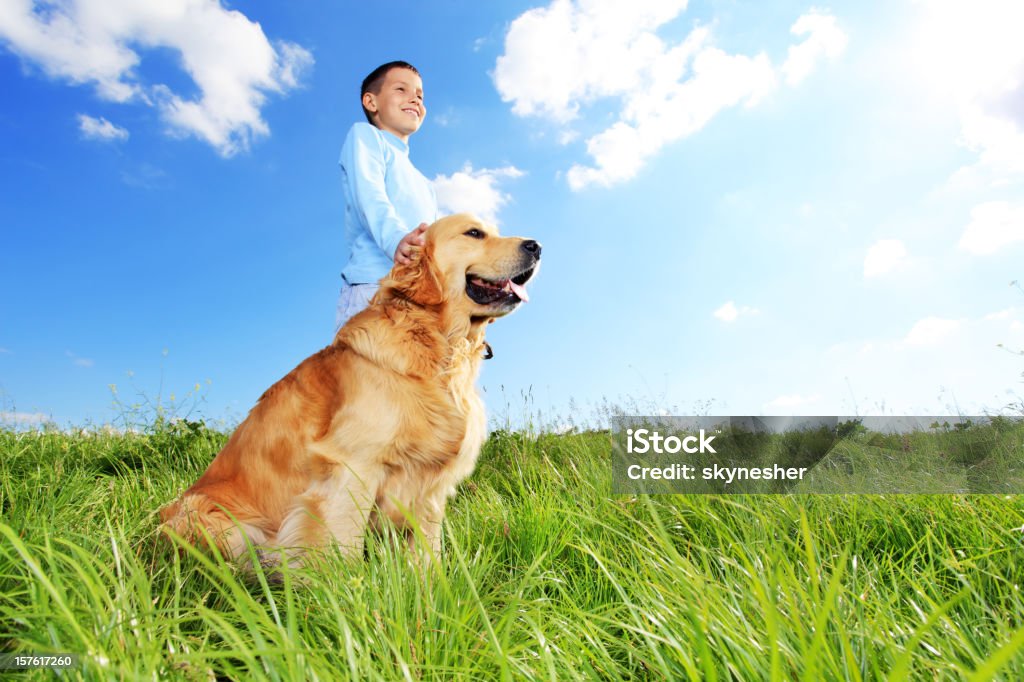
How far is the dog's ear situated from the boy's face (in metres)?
1.54

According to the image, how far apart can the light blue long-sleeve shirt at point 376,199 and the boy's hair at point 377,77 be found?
0.38 metres

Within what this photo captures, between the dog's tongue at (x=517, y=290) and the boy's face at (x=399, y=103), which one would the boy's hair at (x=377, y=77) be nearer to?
the boy's face at (x=399, y=103)

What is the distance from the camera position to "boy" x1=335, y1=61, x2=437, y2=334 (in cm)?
381

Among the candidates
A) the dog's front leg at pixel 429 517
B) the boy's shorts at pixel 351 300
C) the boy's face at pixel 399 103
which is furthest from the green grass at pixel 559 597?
the boy's face at pixel 399 103

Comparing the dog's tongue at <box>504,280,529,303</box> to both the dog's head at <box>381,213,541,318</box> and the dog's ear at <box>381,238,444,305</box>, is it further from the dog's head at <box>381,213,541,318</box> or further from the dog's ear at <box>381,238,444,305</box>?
the dog's ear at <box>381,238,444,305</box>

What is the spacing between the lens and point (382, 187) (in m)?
3.96

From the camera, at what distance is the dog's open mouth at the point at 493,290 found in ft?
11.1

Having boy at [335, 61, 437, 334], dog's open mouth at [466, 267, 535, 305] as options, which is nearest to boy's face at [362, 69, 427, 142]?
boy at [335, 61, 437, 334]

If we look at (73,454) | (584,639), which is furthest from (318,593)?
(73,454)

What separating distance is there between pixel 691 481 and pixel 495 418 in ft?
7.06

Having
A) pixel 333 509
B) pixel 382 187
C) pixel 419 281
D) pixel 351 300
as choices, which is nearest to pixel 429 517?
pixel 333 509

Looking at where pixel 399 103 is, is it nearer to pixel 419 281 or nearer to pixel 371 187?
pixel 371 187

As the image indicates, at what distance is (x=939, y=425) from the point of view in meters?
4.68

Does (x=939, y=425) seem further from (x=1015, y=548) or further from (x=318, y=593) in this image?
(x=318, y=593)
